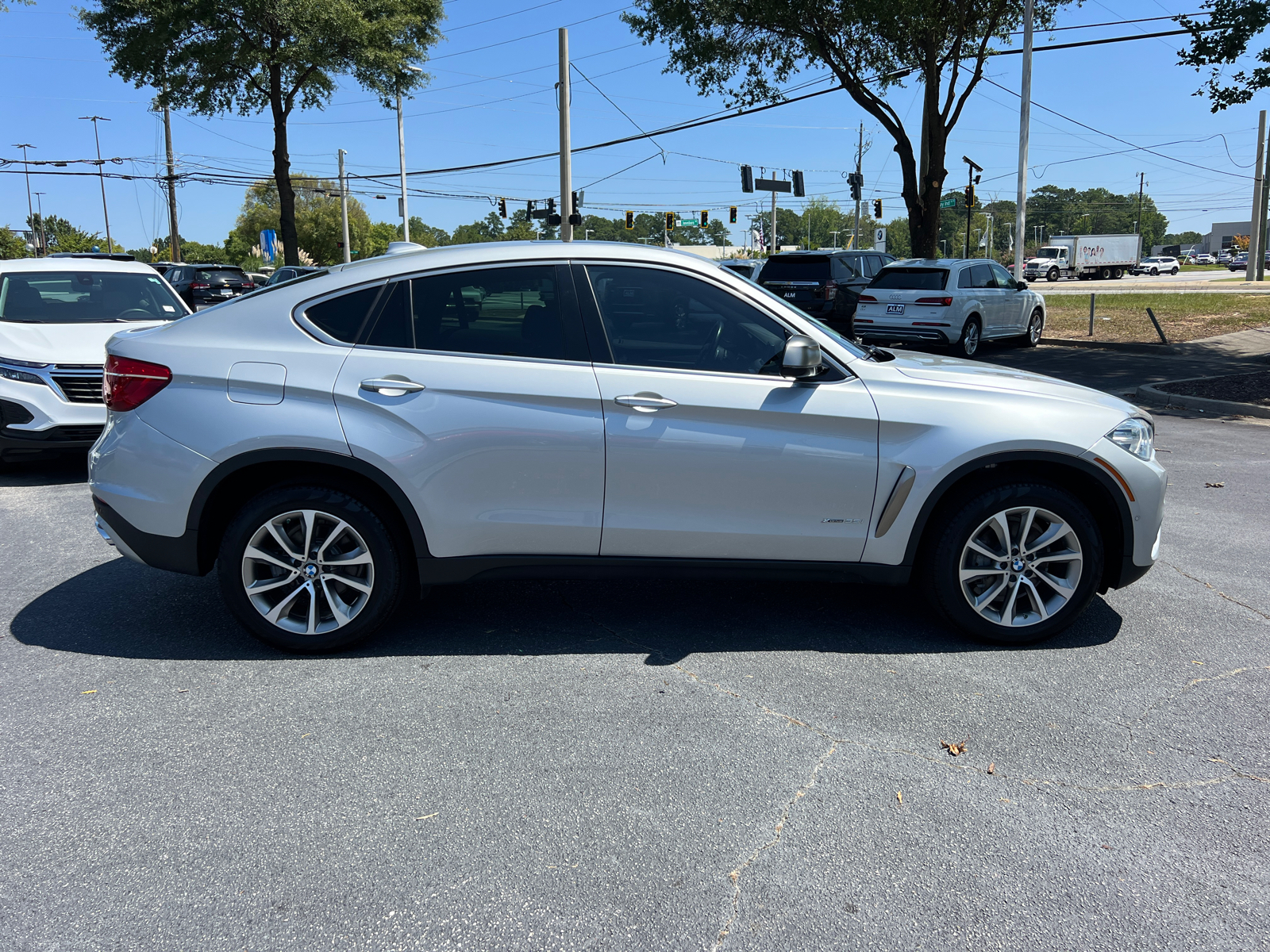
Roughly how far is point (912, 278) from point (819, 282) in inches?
99.5

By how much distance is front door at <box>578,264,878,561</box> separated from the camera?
4.07m

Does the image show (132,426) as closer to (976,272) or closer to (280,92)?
(976,272)

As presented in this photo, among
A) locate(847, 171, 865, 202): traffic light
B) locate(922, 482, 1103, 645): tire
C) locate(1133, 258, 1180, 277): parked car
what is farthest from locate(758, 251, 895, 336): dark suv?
locate(1133, 258, 1180, 277): parked car

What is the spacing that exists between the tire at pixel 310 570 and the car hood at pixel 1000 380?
2454 mm

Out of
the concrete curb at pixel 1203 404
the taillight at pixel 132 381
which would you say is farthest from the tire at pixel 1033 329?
the taillight at pixel 132 381

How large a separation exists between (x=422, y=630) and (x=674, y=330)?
183 cm

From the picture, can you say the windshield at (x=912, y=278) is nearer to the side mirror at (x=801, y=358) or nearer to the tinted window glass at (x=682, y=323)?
the tinted window glass at (x=682, y=323)

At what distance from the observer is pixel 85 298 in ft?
29.8

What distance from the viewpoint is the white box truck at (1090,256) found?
6894 centimetres

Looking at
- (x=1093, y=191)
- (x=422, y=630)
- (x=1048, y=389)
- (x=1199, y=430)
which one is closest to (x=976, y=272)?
(x=1199, y=430)

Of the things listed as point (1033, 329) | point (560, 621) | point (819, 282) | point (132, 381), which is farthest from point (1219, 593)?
point (1033, 329)

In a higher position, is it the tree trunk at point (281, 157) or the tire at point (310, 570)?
the tree trunk at point (281, 157)

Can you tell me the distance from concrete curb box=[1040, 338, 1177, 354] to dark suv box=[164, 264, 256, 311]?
1910cm

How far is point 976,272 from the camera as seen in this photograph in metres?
17.6
